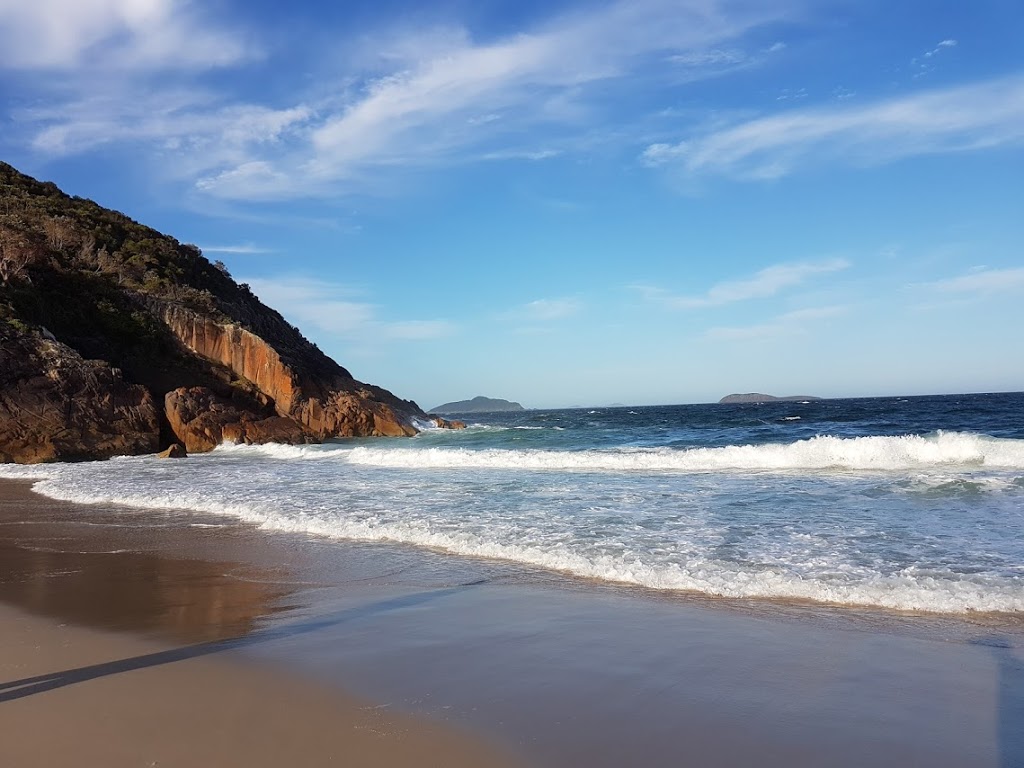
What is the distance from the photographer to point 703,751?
3.51 meters

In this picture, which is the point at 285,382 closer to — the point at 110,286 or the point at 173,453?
the point at 173,453

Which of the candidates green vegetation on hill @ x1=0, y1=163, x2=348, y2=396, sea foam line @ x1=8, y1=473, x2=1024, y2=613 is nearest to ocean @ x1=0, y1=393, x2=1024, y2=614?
sea foam line @ x1=8, y1=473, x2=1024, y2=613

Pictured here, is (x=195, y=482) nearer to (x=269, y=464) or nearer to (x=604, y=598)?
(x=269, y=464)

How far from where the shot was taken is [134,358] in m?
32.0

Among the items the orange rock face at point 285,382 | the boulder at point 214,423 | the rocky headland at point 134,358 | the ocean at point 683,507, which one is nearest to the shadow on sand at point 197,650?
the ocean at point 683,507

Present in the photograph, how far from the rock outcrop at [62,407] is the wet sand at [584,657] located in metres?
18.8

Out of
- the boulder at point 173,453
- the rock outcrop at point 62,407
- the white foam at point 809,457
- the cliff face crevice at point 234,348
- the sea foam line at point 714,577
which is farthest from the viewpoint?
the cliff face crevice at point 234,348

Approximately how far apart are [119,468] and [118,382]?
7.63m

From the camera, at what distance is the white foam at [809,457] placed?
57.0ft

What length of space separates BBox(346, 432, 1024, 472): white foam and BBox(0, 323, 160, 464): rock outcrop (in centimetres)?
1192

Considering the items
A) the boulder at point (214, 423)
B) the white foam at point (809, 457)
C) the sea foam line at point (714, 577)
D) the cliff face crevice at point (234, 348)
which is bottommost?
the sea foam line at point (714, 577)

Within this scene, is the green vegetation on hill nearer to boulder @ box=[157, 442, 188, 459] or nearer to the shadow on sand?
boulder @ box=[157, 442, 188, 459]

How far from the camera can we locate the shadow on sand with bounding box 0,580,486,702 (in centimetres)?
443

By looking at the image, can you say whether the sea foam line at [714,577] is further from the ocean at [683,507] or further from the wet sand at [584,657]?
the wet sand at [584,657]
